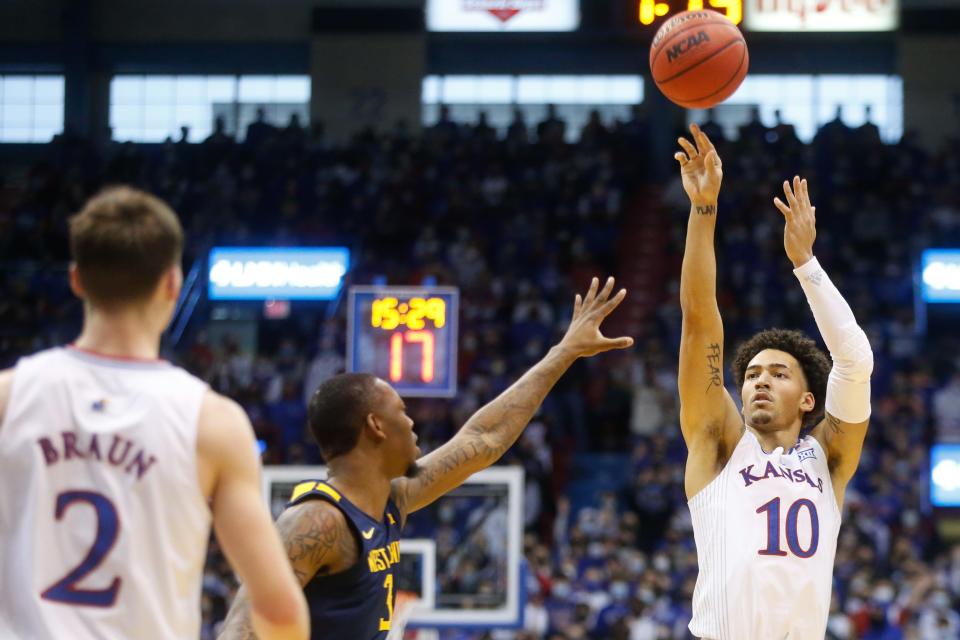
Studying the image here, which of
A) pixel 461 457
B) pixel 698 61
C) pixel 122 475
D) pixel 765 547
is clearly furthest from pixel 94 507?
pixel 698 61

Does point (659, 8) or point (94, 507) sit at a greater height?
point (659, 8)

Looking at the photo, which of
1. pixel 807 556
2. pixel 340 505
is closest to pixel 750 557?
pixel 807 556

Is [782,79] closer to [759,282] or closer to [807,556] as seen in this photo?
[759,282]

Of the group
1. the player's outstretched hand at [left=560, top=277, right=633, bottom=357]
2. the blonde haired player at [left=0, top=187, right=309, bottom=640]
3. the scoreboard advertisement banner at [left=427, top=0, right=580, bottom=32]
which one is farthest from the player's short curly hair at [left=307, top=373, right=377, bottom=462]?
the scoreboard advertisement banner at [left=427, top=0, right=580, bottom=32]

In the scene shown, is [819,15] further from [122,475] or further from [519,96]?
[122,475]

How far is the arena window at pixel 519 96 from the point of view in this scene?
23.9m

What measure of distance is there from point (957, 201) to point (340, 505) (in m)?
17.1

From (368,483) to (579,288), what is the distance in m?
14.8

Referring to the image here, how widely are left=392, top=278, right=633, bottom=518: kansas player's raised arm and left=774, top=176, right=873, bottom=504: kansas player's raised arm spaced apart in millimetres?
766

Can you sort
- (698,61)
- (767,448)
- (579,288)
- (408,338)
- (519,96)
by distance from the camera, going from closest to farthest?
1. (767,448)
2. (698,61)
3. (408,338)
4. (579,288)
5. (519,96)

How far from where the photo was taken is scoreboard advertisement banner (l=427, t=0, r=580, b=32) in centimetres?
1859

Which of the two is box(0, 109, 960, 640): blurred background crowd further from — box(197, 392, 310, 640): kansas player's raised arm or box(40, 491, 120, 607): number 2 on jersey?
box(40, 491, 120, 607): number 2 on jersey

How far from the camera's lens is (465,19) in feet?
63.2

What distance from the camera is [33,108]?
2492 centimetres
